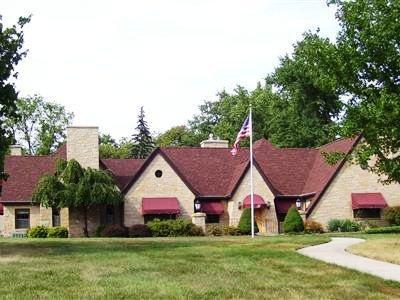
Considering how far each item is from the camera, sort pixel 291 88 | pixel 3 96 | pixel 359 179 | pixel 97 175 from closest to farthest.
A: pixel 3 96 < pixel 97 175 < pixel 359 179 < pixel 291 88

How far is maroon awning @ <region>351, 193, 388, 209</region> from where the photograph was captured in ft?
138

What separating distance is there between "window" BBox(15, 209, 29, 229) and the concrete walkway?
25202 millimetres

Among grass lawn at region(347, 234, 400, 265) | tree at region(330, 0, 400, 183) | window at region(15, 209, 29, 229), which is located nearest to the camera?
grass lawn at region(347, 234, 400, 265)

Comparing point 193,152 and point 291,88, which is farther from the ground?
point 291,88

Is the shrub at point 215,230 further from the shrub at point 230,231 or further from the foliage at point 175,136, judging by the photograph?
the foliage at point 175,136

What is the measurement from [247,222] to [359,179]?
843cm

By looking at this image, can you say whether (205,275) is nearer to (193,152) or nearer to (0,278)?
(0,278)

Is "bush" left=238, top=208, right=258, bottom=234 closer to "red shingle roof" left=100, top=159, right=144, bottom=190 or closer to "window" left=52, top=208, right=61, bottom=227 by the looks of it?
"red shingle roof" left=100, top=159, right=144, bottom=190

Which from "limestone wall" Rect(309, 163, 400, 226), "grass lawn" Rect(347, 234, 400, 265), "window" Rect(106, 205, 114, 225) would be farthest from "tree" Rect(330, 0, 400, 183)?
"window" Rect(106, 205, 114, 225)

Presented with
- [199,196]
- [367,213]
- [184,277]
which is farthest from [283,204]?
[184,277]

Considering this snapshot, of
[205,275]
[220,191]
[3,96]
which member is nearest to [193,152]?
[220,191]

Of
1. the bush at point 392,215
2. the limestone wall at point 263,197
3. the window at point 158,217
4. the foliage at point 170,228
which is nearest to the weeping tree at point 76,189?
the window at point 158,217

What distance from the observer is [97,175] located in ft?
133

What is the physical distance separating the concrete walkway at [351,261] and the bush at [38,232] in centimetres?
2214
